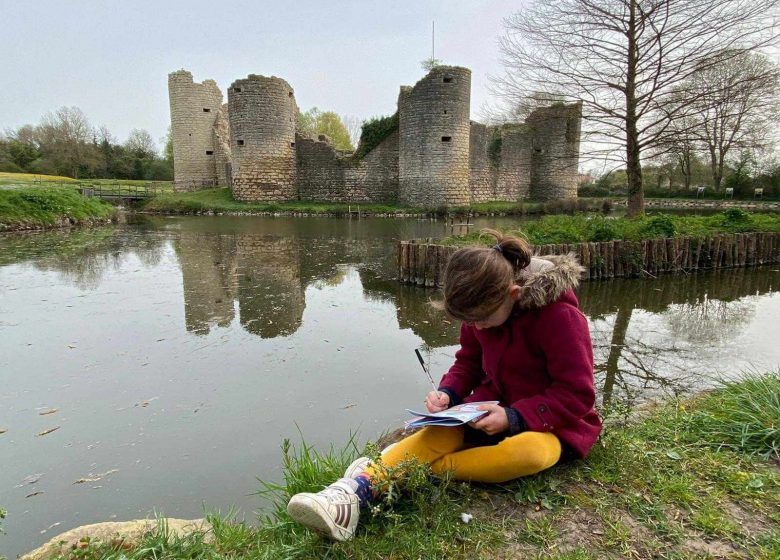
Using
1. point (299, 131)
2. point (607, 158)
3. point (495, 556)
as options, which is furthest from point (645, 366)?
point (299, 131)

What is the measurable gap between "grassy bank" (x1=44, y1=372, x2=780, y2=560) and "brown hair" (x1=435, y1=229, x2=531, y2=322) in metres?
0.78

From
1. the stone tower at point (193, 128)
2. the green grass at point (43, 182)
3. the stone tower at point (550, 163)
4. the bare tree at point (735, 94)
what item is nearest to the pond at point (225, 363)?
the bare tree at point (735, 94)

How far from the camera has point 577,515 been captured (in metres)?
2.15

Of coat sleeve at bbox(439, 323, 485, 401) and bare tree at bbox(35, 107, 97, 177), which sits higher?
bare tree at bbox(35, 107, 97, 177)

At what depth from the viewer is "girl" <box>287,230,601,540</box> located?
212cm

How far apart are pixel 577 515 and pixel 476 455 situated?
1.62 feet

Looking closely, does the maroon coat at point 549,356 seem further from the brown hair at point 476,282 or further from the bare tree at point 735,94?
the bare tree at point 735,94

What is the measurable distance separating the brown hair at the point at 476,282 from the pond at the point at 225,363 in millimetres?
1747

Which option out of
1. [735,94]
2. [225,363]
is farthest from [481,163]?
[225,363]

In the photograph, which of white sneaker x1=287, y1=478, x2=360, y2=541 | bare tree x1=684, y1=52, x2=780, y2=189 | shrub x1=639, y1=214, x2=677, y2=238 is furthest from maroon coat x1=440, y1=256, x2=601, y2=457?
bare tree x1=684, y1=52, x2=780, y2=189

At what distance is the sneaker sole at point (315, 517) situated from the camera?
6.42 ft

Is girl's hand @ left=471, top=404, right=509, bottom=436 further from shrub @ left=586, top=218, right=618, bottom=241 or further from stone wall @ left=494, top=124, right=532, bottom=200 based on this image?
stone wall @ left=494, top=124, right=532, bottom=200

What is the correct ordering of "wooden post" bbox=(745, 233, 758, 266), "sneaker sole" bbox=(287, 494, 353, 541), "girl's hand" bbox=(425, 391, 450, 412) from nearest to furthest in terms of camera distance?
1. "sneaker sole" bbox=(287, 494, 353, 541)
2. "girl's hand" bbox=(425, 391, 450, 412)
3. "wooden post" bbox=(745, 233, 758, 266)

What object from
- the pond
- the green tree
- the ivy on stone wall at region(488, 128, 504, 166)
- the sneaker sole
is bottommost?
the pond
